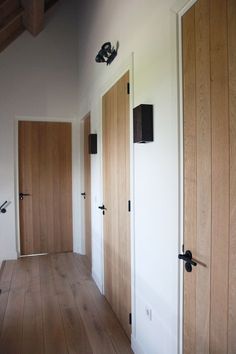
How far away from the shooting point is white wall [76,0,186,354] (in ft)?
5.16

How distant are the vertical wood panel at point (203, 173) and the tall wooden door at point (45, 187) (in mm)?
3590

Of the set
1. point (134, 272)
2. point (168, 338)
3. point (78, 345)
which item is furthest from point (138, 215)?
point (78, 345)

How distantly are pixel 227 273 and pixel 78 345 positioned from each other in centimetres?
162

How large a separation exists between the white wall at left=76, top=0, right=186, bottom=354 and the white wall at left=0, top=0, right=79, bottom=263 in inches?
87.8

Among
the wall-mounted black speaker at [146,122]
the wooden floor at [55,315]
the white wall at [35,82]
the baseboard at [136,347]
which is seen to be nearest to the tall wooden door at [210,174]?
the wall-mounted black speaker at [146,122]

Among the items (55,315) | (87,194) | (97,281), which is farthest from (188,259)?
(87,194)

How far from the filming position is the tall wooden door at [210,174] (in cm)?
114

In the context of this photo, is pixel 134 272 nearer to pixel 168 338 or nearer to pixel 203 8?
pixel 168 338

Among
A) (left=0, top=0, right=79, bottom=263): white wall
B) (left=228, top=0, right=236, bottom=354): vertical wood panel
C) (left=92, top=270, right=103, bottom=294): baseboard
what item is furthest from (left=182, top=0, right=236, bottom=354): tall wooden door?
(left=0, top=0, right=79, bottom=263): white wall

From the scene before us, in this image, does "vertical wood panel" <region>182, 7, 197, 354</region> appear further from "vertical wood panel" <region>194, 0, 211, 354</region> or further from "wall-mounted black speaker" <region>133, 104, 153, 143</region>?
"wall-mounted black speaker" <region>133, 104, 153, 143</region>

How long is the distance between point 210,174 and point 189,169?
171mm

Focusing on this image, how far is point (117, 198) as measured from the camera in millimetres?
2621

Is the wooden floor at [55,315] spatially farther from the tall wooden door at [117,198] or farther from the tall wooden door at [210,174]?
the tall wooden door at [210,174]

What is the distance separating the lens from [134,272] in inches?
87.1
